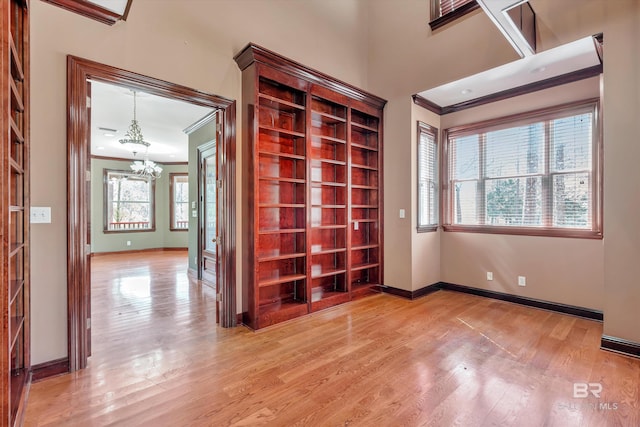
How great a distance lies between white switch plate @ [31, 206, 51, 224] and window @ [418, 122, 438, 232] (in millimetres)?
4117

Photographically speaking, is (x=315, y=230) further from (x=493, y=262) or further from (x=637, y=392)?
(x=637, y=392)

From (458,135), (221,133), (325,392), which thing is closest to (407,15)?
(458,135)

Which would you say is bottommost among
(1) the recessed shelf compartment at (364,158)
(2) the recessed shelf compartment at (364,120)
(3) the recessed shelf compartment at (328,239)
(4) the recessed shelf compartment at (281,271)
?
(4) the recessed shelf compartment at (281,271)

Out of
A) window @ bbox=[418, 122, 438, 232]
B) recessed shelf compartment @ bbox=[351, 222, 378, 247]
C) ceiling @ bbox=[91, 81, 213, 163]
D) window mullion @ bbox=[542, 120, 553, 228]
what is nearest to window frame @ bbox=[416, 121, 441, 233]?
window @ bbox=[418, 122, 438, 232]

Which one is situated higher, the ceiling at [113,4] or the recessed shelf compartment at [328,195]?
the ceiling at [113,4]

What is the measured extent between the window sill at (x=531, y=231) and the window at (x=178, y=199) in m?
8.33

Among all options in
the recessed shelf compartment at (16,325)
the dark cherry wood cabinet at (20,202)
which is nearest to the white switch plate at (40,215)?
the dark cherry wood cabinet at (20,202)

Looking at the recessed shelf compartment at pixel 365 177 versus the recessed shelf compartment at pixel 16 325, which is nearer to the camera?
the recessed shelf compartment at pixel 16 325

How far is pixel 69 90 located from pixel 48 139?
42cm

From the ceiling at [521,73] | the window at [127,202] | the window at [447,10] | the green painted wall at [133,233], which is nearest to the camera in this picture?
the ceiling at [521,73]

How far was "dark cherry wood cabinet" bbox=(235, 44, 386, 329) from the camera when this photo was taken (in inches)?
128

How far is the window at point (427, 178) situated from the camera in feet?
14.5

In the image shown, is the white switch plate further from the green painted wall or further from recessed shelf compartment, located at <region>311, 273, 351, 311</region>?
the green painted wall

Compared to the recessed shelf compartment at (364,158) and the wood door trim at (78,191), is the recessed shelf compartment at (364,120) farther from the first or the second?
the wood door trim at (78,191)
